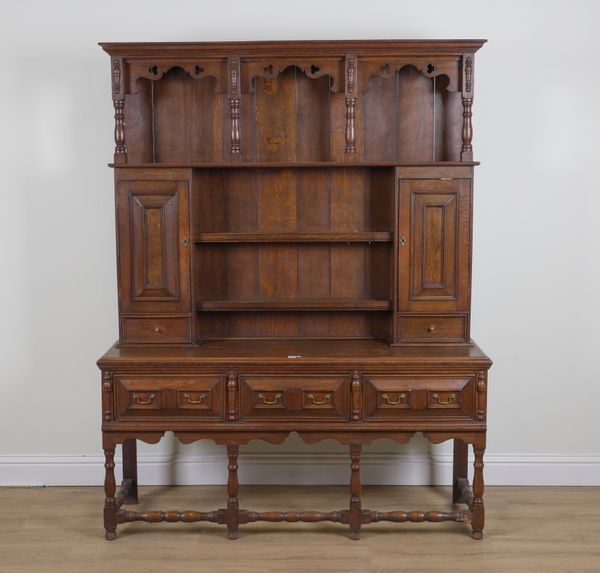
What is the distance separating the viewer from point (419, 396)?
3711mm

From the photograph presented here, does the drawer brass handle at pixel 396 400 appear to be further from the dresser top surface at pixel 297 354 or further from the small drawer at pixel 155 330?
Answer: the small drawer at pixel 155 330

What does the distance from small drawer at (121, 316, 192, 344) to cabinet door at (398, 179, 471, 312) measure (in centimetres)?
98

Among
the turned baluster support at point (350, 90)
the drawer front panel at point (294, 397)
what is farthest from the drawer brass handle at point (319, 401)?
the turned baluster support at point (350, 90)

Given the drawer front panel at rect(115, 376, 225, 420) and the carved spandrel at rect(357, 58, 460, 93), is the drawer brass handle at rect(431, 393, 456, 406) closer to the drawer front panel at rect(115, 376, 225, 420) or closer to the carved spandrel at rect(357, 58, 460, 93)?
the drawer front panel at rect(115, 376, 225, 420)

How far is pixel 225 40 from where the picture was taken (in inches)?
162

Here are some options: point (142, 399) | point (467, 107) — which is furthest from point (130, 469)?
point (467, 107)

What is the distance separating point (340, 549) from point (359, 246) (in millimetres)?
A: 1373

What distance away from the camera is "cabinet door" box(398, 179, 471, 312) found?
12.7ft

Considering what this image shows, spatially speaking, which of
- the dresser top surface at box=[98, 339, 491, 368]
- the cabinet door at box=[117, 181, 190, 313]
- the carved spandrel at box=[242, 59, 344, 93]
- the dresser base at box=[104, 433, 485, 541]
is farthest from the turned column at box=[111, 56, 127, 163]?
the dresser base at box=[104, 433, 485, 541]

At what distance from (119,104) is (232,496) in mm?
1761

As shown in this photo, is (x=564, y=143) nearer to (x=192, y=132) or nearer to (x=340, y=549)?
(x=192, y=132)

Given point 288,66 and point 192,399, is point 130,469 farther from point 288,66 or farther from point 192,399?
point 288,66

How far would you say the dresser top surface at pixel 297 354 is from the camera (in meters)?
3.70

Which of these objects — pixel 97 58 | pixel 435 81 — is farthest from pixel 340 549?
pixel 97 58
